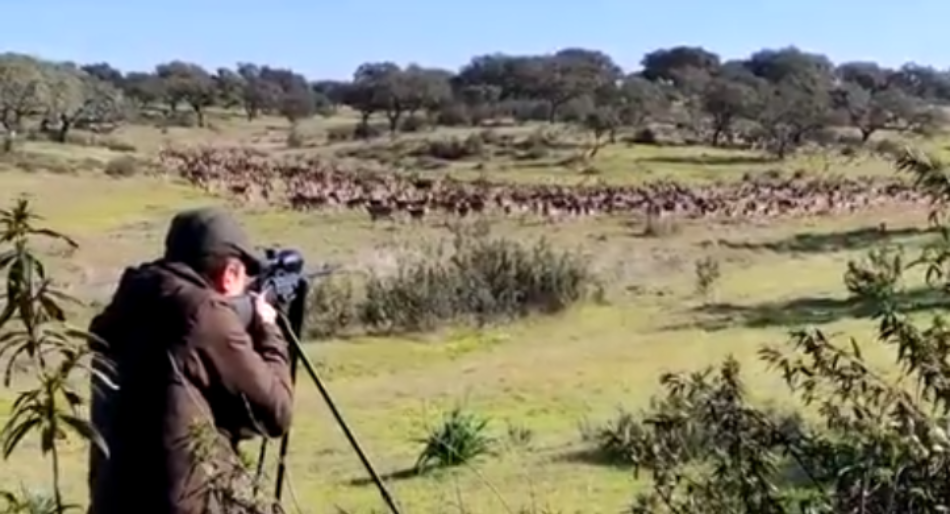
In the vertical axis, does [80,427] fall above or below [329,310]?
above

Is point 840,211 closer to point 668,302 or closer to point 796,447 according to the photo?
point 668,302

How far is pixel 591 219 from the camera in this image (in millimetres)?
33531

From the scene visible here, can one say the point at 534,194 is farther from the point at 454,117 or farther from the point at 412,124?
the point at 454,117

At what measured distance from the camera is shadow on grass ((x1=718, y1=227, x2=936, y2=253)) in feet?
93.1

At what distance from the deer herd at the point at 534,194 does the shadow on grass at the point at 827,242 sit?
5.16 feet

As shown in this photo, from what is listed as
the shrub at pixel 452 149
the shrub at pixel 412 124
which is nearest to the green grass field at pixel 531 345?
the shrub at pixel 452 149

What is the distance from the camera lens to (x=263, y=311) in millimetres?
4242

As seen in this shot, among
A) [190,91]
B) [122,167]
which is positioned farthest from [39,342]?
[190,91]

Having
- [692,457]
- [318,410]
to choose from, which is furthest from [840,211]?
[692,457]

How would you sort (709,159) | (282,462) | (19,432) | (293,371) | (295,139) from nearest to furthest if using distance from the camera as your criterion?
(19,432) → (282,462) → (293,371) → (709,159) → (295,139)

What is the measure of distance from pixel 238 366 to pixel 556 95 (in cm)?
7359

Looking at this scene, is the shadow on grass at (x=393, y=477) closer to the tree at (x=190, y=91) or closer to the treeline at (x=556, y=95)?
the treeline at (x=556, y=95)

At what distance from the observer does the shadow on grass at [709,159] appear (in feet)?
164

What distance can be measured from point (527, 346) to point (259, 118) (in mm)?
67424
